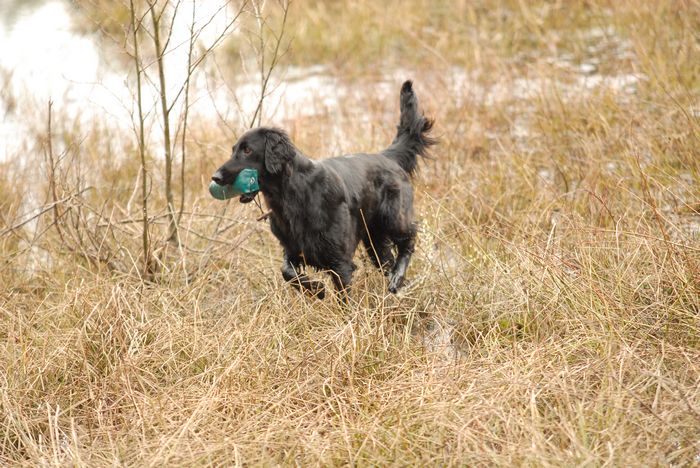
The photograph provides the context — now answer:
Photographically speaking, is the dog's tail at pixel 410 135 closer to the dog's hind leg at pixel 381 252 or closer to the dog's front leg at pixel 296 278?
the dog's hind leg at pixel 381 252

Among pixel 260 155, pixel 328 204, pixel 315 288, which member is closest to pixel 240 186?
pixel 260 155

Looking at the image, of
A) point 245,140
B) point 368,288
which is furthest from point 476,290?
point 245,140

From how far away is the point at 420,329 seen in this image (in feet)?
15.8

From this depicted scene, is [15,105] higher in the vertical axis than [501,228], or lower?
higher

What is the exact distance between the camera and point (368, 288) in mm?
5254

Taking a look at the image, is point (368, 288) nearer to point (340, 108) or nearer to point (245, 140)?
point (245, 140)

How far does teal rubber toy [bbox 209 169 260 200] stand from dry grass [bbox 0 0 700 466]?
642 millimetres

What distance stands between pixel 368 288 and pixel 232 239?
1187 mm

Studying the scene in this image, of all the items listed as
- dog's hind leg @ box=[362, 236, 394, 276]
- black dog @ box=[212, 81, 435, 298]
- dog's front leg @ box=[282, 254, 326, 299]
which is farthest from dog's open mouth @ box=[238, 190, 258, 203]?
dog's hind leg @ box=[362, 236, 394, 276]

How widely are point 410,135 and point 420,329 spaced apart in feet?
4.46

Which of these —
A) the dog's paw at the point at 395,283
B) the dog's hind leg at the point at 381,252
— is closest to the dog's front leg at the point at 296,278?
the dog's paw at the point at 395,283

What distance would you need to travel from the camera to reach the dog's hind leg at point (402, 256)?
5.20 meters

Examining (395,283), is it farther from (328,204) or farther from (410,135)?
(410,135)

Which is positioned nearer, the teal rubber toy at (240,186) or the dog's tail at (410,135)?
the teal rubber toy at (240,186)
